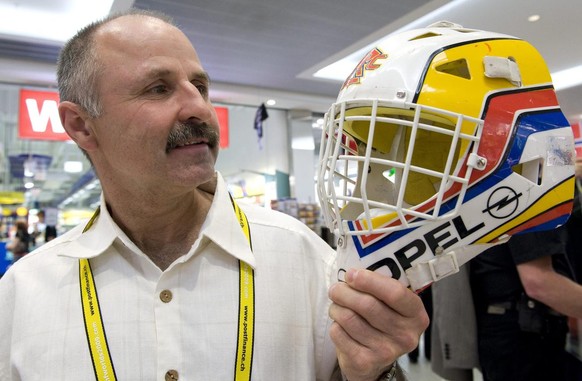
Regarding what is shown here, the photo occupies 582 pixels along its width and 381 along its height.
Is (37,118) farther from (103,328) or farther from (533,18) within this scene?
(533,18)

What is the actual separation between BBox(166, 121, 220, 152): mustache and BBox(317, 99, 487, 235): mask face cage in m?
0.33

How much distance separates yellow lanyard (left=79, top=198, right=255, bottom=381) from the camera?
98cm

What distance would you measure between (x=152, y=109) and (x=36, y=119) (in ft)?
18.9

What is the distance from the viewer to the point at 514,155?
875mm

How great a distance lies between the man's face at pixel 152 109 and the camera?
3.66 ft

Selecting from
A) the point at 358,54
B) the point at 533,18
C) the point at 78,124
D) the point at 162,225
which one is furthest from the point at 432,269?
the point at 358,54

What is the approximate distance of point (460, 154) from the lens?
0.87m

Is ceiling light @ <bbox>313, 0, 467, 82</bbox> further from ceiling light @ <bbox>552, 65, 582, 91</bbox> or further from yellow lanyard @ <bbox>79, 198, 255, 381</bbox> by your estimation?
yellow lanyard @ <bbox>79, 198, 255, 381</bbox>

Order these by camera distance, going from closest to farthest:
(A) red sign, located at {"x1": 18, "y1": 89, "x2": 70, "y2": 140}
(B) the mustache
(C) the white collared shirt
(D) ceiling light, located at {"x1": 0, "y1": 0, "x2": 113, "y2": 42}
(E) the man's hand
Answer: (E) the man's hand, (C) the white collared shirt, (B) the mustache, (D) ceiling light, located at {"x1": 0, "y1": 0, "x2": 113, "y2": 42}, (A) red sign, located at {"x1": 18, "y1": 89, "x2": 70, "y2": 140}

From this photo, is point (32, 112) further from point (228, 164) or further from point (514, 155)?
point (514, 155)

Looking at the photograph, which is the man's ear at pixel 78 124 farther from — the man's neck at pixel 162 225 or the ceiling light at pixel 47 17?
the ceiling light at pixel 47 17

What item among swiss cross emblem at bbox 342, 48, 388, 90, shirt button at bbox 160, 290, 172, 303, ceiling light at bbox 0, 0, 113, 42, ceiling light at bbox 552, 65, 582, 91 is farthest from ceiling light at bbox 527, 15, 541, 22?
shirt button at bbox 160, 290, 172, 303

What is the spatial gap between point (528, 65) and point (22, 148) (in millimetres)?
7108

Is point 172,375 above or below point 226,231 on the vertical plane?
below
